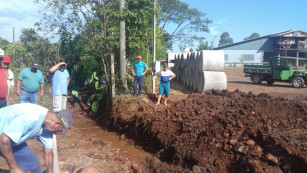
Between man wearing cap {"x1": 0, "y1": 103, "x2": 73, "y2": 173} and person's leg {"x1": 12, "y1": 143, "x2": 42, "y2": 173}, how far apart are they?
381 mm

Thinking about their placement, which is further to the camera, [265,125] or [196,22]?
[196,22]

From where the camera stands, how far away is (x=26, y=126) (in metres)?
2.89

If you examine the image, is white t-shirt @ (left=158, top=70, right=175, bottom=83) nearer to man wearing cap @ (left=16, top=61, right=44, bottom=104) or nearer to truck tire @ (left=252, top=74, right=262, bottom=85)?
man wearing cap @ (left=16, top=61, right=44, bottom=104)

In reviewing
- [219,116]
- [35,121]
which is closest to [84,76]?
[219,116]

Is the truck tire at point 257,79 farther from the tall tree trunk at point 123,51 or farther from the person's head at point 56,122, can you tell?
the person's head at point 56,122

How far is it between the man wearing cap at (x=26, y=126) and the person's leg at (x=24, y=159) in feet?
1.25

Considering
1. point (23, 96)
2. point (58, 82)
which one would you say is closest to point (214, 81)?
point (58, 82)

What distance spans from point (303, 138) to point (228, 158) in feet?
4.56

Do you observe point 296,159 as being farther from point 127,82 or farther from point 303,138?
point 127,82

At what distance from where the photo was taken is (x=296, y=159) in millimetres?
4445

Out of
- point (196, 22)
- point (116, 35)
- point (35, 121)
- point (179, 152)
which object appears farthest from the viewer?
point (196, 22)

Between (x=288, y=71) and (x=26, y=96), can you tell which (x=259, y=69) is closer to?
(x=288, y=71)

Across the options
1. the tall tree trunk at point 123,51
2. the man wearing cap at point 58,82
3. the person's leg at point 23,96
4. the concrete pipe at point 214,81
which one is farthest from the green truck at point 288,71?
the person's leg at point 23,96

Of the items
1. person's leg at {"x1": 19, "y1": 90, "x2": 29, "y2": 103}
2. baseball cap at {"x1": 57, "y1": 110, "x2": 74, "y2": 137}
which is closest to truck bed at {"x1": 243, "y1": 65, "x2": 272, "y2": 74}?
person's leg at {"x1": 19, "y1": 90, "x2": 29, "y2": 103}
